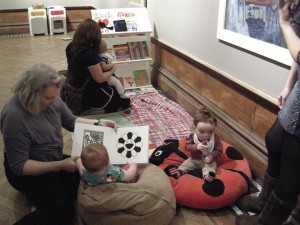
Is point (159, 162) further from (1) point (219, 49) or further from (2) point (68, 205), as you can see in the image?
(1) point (219, 49)

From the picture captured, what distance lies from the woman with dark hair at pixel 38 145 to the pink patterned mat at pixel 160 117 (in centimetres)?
114

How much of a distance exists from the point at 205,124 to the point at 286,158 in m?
0.73

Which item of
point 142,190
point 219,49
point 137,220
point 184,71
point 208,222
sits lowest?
point 208,222

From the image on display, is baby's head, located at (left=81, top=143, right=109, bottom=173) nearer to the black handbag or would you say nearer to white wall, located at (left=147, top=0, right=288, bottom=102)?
white wall, located at (left=147, top=0, right=288, bottom=102)

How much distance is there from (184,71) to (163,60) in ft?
2.12

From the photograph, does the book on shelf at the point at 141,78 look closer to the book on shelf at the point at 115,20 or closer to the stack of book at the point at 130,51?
the stack of book at the point at 130,51

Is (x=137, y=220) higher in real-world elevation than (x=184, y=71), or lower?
lower

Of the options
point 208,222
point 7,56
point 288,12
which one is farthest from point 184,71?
point 7,56

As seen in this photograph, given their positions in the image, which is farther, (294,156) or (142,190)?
(142,190)

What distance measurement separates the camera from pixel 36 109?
1758 mm

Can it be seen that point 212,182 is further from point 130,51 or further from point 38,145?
point 130,51

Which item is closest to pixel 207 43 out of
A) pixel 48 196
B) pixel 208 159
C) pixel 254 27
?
pixel 254 27

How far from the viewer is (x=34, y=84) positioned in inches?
67.0

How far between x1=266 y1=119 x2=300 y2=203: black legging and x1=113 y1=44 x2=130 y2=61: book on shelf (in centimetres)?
265
